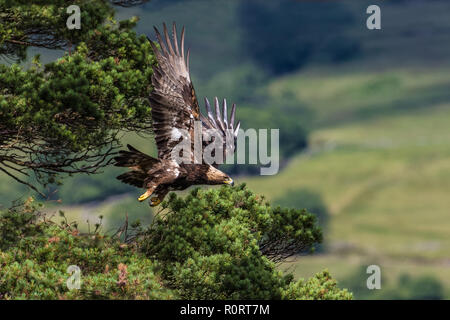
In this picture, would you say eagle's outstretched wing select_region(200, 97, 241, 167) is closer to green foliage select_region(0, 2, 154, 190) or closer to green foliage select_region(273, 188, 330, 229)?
green foliage select_region(0, 2, 154, 190)

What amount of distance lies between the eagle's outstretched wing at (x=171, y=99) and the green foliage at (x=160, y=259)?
6.02 feet

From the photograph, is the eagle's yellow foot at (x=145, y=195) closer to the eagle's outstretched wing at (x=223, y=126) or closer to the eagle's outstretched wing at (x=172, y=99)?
the eagle's outstretched wing at (x=172, y=99)

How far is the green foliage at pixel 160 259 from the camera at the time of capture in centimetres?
1289

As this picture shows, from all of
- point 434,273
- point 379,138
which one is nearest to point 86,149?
point 434,273

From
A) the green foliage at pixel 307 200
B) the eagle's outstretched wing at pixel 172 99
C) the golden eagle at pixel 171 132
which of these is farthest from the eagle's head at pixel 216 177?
the green foliage at pixel 307 200

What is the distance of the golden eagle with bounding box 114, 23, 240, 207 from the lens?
14344mm

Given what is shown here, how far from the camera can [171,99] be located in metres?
14.3

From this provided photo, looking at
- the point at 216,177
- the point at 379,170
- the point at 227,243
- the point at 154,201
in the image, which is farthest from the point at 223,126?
the point at 379,170

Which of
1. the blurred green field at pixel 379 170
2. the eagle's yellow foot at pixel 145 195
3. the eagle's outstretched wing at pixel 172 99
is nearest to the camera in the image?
the eagle's outstretched wing at pixel 172 99

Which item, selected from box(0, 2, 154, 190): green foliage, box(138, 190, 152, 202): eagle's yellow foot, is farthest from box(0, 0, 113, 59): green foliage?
box(138, 190, 152, 202): eagle's yellow foot

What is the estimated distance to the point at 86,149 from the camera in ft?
50.7

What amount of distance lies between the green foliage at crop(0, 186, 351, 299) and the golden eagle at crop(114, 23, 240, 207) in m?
0.69
